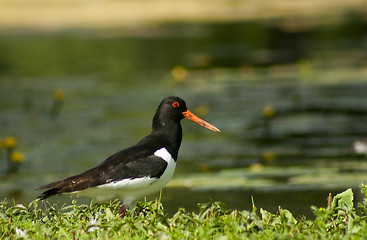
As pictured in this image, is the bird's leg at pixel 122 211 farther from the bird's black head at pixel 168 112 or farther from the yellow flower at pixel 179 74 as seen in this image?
the yellow flower at pixel 179 74

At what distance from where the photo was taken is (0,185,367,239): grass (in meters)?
5.26

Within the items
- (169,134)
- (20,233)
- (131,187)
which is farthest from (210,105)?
(20,233)

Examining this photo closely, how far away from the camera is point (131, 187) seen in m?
6.13

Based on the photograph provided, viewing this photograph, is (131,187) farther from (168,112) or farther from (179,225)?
(168,112)

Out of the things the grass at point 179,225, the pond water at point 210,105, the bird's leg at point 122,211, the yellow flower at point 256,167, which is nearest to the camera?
the grass at point 179,225

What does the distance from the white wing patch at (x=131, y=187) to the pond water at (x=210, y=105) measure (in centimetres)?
147

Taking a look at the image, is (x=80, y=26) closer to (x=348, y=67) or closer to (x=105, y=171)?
(x=348, y=67)

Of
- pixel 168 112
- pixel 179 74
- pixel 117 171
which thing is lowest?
pixel 117 171

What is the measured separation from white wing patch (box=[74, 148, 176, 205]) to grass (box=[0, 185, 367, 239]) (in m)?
0.18

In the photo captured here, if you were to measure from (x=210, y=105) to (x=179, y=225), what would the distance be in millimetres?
7828

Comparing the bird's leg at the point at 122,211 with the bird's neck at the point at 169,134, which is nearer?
the bird's leg at the point at 122,211

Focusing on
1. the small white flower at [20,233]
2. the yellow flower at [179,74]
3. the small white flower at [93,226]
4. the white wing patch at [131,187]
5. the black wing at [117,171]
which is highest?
the yellow flower at [179,74]

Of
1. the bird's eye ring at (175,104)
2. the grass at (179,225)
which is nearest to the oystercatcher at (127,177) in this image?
the grass at (179,225)

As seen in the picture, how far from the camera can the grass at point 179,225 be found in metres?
5.26
